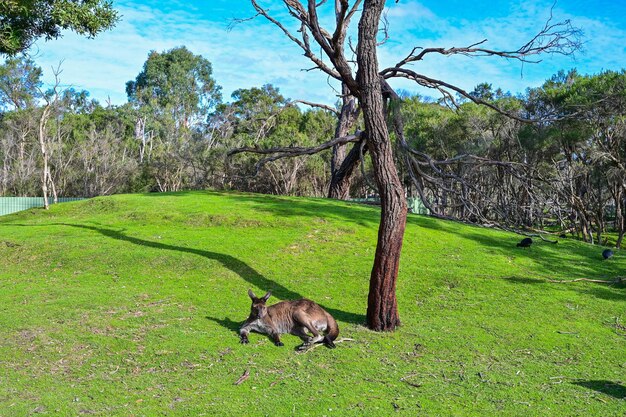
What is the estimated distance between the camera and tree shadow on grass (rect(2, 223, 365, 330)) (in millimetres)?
11375

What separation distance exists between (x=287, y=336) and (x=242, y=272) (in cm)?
383

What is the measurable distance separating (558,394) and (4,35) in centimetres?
1283

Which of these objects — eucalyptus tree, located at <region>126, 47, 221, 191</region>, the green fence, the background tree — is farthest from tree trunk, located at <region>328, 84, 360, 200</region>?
eucalyptus tree, located at <region>126, 47, 221, 191</region>

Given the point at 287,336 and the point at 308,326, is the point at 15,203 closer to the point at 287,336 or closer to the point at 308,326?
the point at 287,336

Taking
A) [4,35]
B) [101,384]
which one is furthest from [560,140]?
[101,384]

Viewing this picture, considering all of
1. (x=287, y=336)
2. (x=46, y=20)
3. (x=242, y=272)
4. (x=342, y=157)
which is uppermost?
(x=46, y=20)

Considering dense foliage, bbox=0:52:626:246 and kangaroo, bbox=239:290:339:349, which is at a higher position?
dense foliage, bbox=0:52:626:246

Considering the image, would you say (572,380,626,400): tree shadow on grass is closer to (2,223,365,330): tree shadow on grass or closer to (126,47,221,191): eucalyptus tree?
(2,223,365,330): tree shadow on grass

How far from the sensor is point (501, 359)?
9508 millimetres

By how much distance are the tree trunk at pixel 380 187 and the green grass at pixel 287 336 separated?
55 cm

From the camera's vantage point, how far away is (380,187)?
35.0ft

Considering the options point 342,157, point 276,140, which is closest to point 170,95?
point 276,140

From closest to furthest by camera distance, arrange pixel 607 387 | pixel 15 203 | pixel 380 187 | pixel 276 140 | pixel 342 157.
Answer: pixel 607 387 < pixel 380 187 < pixel 342 157 < pixel 15 203 < pixel 276 140

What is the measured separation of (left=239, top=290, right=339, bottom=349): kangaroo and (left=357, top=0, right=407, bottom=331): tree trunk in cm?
121
